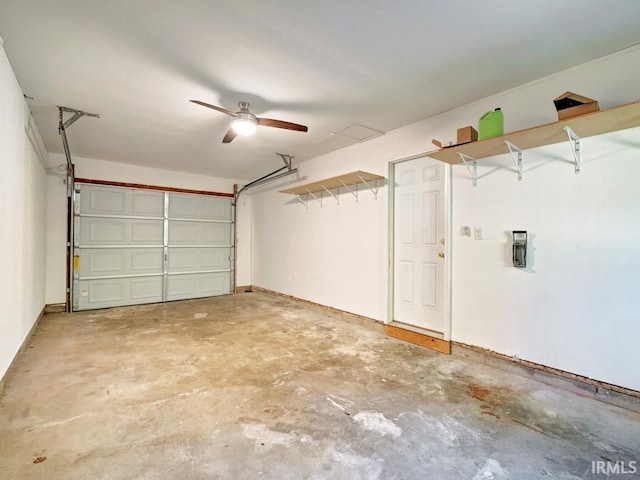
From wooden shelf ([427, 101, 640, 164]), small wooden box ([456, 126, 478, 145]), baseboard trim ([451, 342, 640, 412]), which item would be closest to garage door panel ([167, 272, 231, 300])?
baseboard trim ([451, 342, 640, 412])

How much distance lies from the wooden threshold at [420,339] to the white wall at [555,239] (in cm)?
18

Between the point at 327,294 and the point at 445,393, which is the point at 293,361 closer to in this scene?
the point at 445,393

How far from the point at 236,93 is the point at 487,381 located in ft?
11.4

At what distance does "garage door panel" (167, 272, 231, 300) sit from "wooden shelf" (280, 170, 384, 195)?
283 cm

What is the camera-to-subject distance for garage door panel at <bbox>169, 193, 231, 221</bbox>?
20.3 feet

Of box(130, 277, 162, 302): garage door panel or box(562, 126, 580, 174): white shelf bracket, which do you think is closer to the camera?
box(562, 126, 580, 174): white shelf bracket

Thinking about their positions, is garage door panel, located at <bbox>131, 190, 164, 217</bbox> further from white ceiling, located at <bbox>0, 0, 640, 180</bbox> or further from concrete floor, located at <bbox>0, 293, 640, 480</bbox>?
concrete floor, located at <bbox>0, 293, 640, 480</bbox>

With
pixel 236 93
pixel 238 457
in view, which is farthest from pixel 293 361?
pixel 236 93

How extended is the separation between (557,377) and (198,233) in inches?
244

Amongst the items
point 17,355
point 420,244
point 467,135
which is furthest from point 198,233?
point 467,135

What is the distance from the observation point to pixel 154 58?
95.4 inches

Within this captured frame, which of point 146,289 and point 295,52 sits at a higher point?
point 295,52

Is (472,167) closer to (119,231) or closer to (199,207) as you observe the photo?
(199,207)

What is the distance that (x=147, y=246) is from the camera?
5.89 metres
